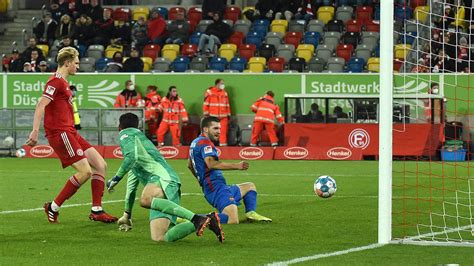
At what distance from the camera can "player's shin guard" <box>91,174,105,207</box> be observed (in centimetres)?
1399

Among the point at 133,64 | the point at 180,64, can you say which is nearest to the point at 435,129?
the point at 180,64

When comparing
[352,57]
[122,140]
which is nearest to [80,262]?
[122,140]

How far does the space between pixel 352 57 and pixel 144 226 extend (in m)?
22.4

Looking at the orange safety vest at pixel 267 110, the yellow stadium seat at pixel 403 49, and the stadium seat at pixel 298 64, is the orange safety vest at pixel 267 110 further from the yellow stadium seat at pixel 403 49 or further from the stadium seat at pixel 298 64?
the yellow stadium seat at pixel 403 49

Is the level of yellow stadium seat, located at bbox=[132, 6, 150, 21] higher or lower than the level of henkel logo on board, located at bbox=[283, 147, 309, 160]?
higher

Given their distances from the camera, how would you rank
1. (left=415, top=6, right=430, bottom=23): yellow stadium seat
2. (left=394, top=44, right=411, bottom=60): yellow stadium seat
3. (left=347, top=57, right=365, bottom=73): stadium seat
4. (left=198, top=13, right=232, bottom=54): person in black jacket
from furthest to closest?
(left=198, top=13, right=232, bottom=54): person in black jacket < (left=347, top=57, right=365, bottom=73): stadium seat < (left=394, top=44, right=411, bottom=60): yellow stadium seat < (left=415, top=6, right=430, bottom=23): yellow stadium seat

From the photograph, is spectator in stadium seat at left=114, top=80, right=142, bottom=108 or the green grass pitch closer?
the green grass pitch

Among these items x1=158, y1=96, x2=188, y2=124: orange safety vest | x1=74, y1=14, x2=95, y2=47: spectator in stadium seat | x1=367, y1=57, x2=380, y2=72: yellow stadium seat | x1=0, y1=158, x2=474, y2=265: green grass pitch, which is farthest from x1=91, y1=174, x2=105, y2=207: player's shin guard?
x1=74, y1=14, x2=95, y2=47: spectator in stadium seat

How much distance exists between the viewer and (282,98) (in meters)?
34.1

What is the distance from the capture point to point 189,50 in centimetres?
3722

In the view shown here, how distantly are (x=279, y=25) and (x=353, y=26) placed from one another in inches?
103

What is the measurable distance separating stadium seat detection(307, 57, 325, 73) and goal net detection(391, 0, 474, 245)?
105 inches

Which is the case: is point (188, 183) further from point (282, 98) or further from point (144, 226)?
point (282, 98)

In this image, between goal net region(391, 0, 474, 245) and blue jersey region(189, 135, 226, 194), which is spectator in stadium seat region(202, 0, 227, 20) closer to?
goal net region(391, 0, 474, 245)
